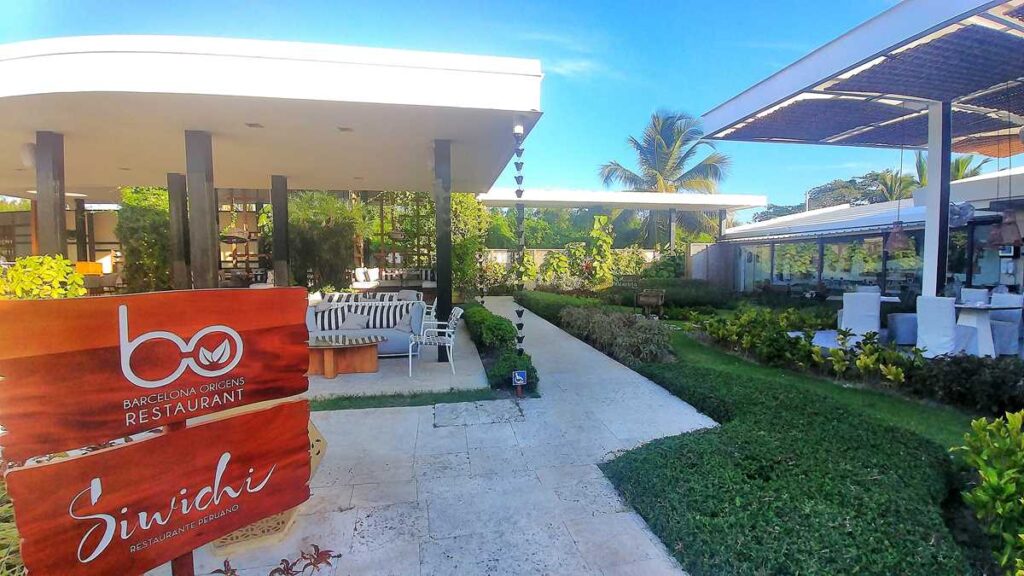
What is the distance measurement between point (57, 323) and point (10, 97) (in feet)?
17.4

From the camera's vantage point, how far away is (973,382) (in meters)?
4.62

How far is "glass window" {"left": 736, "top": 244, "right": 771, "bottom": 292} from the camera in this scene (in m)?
15.6

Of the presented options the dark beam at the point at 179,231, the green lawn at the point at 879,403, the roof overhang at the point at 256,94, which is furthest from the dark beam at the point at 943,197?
the dark beam at the point at 179,231

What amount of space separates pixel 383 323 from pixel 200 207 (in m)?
2.77

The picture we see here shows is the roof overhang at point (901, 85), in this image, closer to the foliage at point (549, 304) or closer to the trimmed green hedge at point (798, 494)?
the trimmed green hedge at point (798, 494)

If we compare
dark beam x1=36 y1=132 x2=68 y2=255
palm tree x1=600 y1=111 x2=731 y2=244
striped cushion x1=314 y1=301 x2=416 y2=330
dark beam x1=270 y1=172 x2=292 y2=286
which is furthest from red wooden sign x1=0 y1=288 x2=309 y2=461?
palm tree x1=600 y1=111 x2=731 y2=244

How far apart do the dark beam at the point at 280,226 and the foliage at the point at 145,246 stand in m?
3.76

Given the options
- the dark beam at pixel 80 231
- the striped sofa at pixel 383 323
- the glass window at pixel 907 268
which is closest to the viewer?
the striped sofa at pixel 383 323

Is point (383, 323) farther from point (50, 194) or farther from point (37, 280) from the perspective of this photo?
point (50, 194)

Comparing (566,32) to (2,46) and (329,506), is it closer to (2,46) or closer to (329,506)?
(2,46)

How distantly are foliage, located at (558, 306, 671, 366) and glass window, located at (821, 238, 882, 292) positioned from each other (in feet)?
Answer: 27.3

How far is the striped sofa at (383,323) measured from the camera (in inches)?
261

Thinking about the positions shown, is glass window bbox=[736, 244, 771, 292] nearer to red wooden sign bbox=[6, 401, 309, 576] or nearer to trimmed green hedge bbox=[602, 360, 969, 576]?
trimmed green hedge bbox=[602, 360, 969, 576]

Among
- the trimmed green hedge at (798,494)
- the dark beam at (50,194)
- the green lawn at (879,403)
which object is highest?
the dark beam at (50,194)
